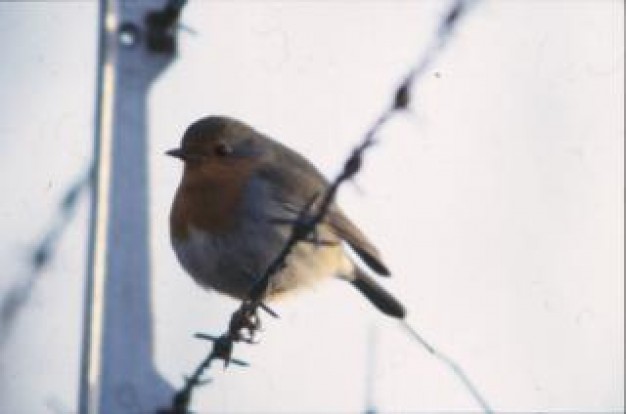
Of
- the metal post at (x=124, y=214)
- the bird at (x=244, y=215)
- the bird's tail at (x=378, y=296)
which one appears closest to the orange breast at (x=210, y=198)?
the bird at (x=244, y=215)

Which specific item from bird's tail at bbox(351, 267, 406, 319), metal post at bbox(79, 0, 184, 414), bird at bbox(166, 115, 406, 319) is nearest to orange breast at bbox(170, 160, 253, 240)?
bird at bbox(166, 115, 406, 319)

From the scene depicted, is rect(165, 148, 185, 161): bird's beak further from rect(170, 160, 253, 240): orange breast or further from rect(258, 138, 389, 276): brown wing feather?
rect(258, 138, 389, 276): brown wing feather

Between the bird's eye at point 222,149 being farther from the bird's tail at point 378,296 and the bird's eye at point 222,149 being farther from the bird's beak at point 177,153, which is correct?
the bird's tail at point 378,296

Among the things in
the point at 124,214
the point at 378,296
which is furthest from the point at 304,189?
the point at 378,296

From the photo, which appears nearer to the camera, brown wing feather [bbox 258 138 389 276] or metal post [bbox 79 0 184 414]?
metal post [bbox 79 0 184 414]

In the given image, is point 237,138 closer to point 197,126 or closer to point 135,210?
point 197,126

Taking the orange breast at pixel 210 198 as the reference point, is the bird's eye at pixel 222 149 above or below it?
above

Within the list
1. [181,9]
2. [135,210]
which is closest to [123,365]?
[135,210]

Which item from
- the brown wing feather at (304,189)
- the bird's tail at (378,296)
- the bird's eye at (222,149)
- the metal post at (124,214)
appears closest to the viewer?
the metal post at (124,214)
